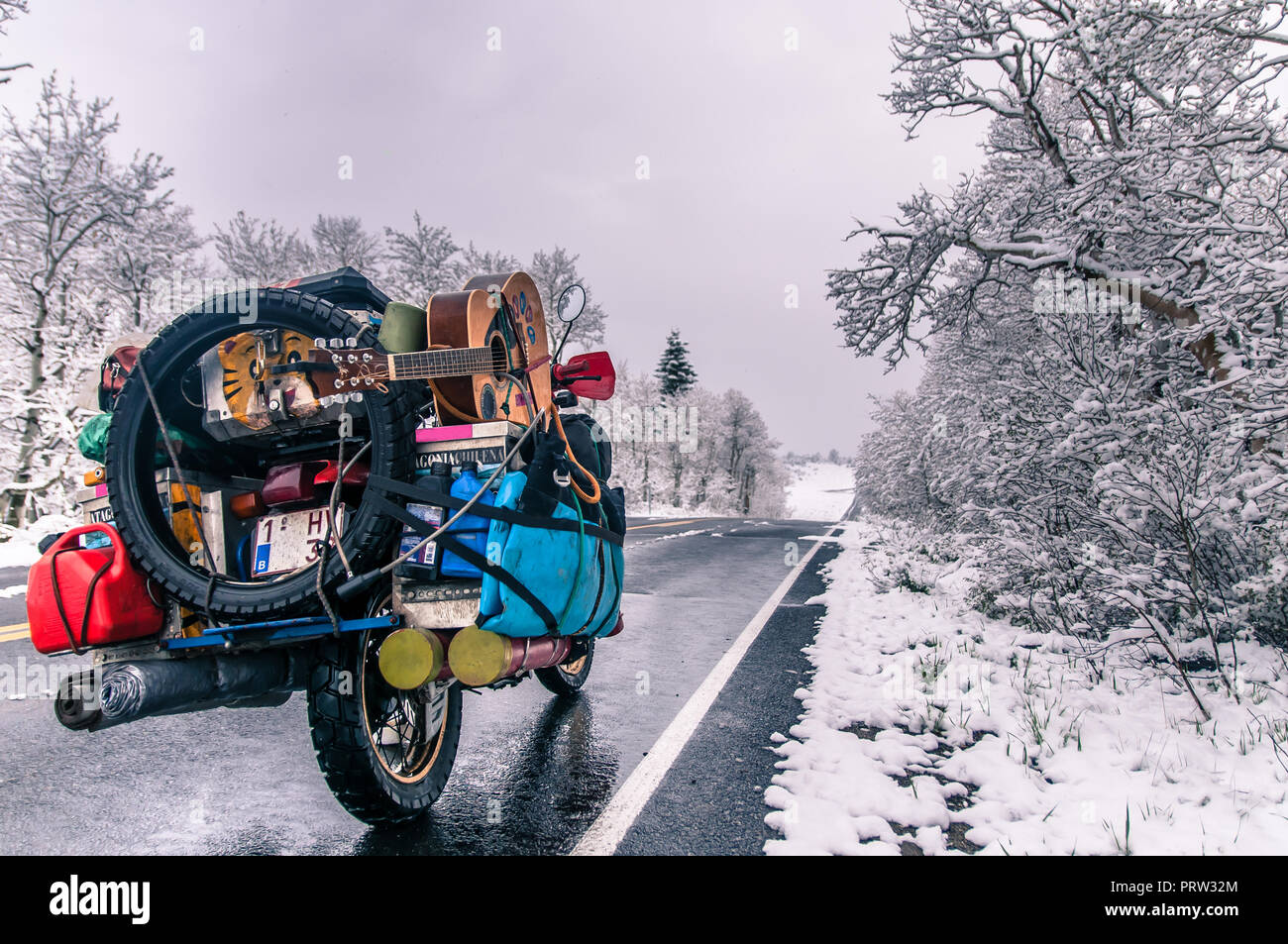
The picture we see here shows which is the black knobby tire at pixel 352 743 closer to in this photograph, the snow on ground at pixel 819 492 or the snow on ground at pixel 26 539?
the snow on ground at pixel 26 539

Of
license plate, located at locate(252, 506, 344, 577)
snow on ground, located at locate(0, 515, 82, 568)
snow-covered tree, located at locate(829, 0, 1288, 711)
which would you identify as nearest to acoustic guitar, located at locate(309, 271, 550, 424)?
license plate, located at locate(252, 506, 344, 577)

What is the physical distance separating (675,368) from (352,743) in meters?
56.9

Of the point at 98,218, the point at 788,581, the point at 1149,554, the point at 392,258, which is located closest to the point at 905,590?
the point at 788,581

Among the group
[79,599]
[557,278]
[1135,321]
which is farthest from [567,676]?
[557,278]

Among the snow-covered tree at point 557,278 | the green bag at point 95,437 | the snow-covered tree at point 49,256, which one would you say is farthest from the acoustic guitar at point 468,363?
the snow-covered tree at point 557,278

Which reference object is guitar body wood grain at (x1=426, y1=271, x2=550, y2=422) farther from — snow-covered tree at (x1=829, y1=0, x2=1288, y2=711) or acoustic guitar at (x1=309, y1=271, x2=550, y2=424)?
snow-covered tree at (x1=829, y1=0, x2=1288, y2=711)

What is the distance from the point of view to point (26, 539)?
12.8 m

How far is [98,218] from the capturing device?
16.7 m

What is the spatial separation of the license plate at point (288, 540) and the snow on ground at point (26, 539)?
9.84 m

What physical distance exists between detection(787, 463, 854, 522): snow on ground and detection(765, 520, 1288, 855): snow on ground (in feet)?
134

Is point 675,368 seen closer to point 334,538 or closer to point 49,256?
point 49,256
